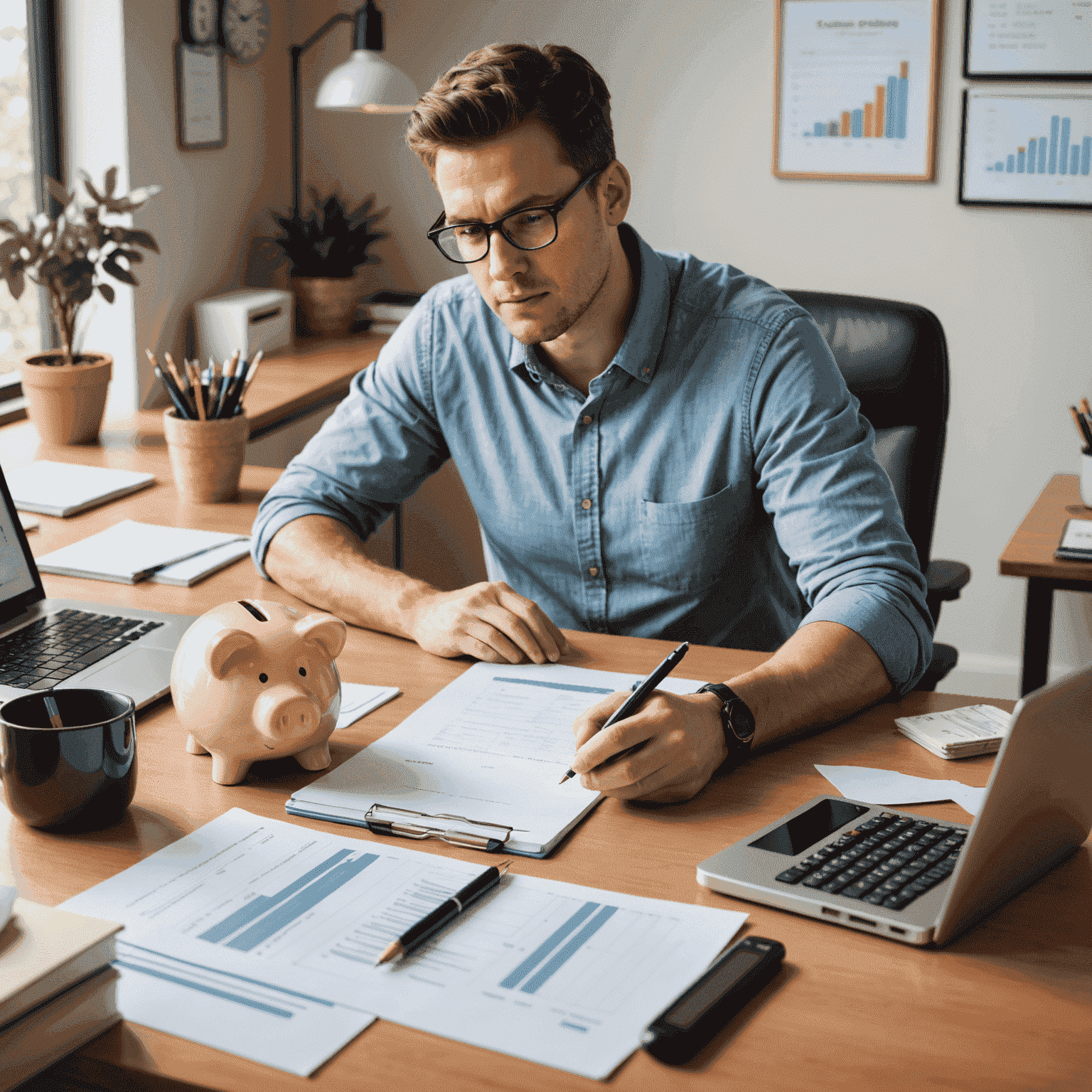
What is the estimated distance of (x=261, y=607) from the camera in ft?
3.44

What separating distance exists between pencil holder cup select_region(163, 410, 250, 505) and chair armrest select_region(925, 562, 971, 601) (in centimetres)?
102

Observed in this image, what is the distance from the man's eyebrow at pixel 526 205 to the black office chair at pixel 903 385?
552 mm

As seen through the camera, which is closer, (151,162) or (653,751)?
(653,751)

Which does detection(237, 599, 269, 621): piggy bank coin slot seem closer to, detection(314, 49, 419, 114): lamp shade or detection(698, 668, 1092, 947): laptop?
detection(698, 668, 1092, 947): laptop

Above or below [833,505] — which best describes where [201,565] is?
below

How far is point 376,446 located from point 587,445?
29 centimetres

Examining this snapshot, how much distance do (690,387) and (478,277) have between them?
29 centimetres

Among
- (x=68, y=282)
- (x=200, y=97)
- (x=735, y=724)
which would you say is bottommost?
(x=735, y=724)

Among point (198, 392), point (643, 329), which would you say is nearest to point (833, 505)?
point (643, 329)

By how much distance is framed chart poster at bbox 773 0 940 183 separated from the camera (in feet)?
9.05

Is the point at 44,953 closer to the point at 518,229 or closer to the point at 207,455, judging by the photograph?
the point at 518,229


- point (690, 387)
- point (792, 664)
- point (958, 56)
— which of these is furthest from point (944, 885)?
point (958, 56)

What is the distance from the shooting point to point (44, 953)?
697 mm

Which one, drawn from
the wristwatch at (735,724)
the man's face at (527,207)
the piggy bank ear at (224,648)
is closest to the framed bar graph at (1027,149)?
the man's face at (527,207)
